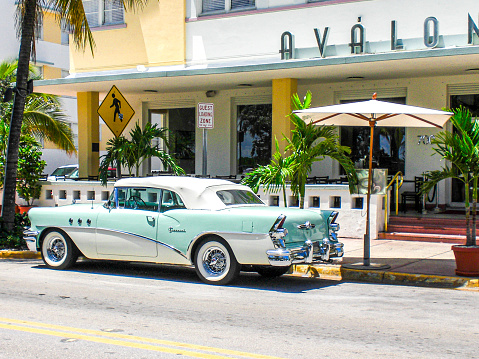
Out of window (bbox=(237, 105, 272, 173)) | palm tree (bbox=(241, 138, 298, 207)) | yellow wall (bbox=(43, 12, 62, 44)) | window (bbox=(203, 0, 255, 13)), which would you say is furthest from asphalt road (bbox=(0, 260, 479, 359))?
yellow wall (bbox=(43, 12, 62, 44))

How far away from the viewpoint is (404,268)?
36.0 ft

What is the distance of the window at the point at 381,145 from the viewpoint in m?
17.0

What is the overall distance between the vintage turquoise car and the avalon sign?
549 centimetres

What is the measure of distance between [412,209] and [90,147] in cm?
928

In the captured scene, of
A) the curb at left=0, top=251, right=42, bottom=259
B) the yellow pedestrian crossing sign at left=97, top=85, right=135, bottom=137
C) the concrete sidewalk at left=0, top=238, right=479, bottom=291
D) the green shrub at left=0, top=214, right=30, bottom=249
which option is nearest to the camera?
the concrete sidewalk at left=0, top=238, right=479, bottom=291

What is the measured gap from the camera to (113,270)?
1159 centimetres

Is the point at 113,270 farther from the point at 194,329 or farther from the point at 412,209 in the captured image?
the point at 412,209

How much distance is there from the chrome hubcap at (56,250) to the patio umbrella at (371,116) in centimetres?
464

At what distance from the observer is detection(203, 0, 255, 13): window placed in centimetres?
Result: 1783

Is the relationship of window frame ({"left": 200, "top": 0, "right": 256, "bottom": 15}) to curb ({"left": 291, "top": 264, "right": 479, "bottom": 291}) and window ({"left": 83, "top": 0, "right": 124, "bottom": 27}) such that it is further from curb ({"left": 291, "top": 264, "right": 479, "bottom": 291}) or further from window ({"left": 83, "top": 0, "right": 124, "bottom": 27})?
curb ({"left": 291, "top": 264, "right": 479, "bottom": 291})

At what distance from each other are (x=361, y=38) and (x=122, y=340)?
408 inches

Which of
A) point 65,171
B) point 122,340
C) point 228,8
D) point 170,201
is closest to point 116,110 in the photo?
point 170,201

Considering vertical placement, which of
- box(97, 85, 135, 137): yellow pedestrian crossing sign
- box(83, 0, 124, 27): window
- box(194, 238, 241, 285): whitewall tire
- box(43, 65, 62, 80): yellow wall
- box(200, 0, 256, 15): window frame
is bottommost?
box(194, 238, 241, 285): whitewall tire

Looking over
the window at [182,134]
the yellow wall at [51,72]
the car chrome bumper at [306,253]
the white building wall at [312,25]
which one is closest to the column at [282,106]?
the white building wall at [312,25]
